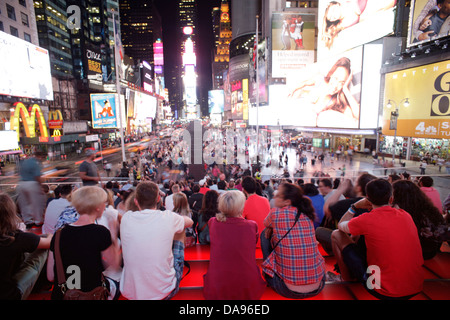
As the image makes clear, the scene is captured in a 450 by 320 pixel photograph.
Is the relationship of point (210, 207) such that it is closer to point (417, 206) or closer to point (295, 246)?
point (295, 246)

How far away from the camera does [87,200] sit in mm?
2271

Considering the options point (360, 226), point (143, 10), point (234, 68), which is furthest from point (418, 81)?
point (143, 10)

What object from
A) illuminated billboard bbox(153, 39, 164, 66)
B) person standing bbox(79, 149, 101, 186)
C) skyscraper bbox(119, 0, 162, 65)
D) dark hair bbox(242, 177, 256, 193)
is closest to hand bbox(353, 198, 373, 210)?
dark hair bbox(242, 177, 256, 193)

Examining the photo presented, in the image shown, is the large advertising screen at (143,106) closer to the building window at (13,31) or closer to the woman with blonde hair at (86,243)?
the building window at (13,31)

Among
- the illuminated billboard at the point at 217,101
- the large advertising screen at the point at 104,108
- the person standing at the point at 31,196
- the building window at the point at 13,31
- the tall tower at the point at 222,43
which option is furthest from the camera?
the tall tower at the point at 222,43

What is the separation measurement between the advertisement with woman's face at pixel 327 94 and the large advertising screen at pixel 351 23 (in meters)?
1.92

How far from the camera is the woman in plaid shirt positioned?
2416mm

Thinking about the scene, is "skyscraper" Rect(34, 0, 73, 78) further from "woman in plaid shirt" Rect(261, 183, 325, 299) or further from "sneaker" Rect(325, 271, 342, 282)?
"sneaker" Rect(325, 271, 342, 282)

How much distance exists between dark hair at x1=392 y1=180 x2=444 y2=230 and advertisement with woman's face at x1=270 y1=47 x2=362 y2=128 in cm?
2361

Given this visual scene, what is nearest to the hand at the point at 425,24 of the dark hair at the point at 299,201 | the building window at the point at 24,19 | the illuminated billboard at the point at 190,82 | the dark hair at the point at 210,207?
the dark hair at the point at 210,207

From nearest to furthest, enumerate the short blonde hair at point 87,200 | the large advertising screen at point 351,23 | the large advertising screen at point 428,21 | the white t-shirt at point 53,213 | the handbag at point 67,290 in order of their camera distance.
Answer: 1. the handbag at point 67,290
2. the short blonde hair at point 87,200
3. the white t-shirt at point 53,213
4. the large advertising screen at point 428,21
5. the large advertising screen at point 351,23

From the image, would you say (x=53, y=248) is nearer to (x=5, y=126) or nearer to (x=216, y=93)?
(x=5, y=126)

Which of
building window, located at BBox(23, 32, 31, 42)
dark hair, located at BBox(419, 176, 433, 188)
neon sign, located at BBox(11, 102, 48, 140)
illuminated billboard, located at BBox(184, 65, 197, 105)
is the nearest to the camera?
dark hair, located at BBox(419, 176, 433, 188)

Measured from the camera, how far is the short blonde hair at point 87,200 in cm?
225
